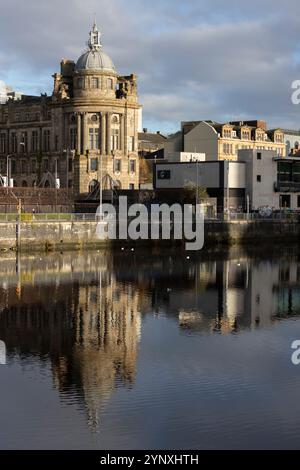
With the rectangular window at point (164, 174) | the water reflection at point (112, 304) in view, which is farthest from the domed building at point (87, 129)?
the water reflection at point (112, 304)

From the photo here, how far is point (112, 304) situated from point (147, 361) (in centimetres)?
1809

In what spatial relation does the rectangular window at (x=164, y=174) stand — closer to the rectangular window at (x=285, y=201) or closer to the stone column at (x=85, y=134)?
the stone column at (x=85, y=134)

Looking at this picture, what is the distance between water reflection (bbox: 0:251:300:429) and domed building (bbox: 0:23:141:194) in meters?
38.6

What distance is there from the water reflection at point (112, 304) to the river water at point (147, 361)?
0.33 feet

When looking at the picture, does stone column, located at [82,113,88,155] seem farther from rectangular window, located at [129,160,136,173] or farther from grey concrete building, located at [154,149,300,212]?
grey concrete building, located at [154,149,300,212]

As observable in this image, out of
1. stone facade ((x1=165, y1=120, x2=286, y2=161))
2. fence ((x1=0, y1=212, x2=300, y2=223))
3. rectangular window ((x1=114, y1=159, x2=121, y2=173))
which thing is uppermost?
stone facade ((x1=165, y1=120, x2=286, y2=161))

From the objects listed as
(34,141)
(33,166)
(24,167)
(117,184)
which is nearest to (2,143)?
(24,167)

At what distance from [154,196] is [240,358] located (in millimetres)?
78086

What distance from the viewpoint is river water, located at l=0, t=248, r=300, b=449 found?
28.5 meters

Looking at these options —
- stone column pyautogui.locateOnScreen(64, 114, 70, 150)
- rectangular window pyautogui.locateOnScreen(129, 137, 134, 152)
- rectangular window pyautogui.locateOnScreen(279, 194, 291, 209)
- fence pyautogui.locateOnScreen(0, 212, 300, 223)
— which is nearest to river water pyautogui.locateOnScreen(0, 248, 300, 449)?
fence pyautogui.locateOnScreen(0, 212, 300, 223)

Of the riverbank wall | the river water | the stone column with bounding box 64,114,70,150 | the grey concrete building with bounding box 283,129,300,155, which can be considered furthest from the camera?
the grey concrete building with bounding box 283,129,300,155

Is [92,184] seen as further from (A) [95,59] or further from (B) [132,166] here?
(A) [95,59]

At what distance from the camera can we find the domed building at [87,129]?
125875 millimetres

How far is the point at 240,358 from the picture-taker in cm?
→ 3947
